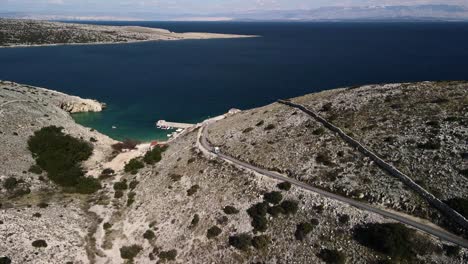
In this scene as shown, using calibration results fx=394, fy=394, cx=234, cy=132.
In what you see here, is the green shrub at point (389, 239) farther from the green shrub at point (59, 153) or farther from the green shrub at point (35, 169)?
the green shrub at point (35, 169)

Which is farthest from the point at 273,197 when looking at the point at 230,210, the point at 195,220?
the point at 195,220

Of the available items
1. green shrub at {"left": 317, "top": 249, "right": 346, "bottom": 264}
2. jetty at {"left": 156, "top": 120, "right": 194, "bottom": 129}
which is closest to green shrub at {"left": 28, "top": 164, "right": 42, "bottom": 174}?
jetty at {"left": 156, "top": 120, "right": 194, "bottom": 129}

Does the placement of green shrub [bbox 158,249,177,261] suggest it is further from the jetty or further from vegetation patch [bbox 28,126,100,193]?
the jetty

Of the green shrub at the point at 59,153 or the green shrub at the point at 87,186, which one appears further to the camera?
the green shrub at the point at 59,153

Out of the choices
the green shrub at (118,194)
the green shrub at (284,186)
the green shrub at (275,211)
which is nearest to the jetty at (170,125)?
the green shrub at (118,194)

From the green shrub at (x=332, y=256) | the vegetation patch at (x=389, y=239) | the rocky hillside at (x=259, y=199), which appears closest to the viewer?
the vegetation patch at (x=389, y=239)

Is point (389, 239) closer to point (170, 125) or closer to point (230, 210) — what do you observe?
point (230, 210)

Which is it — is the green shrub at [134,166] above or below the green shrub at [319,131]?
below
